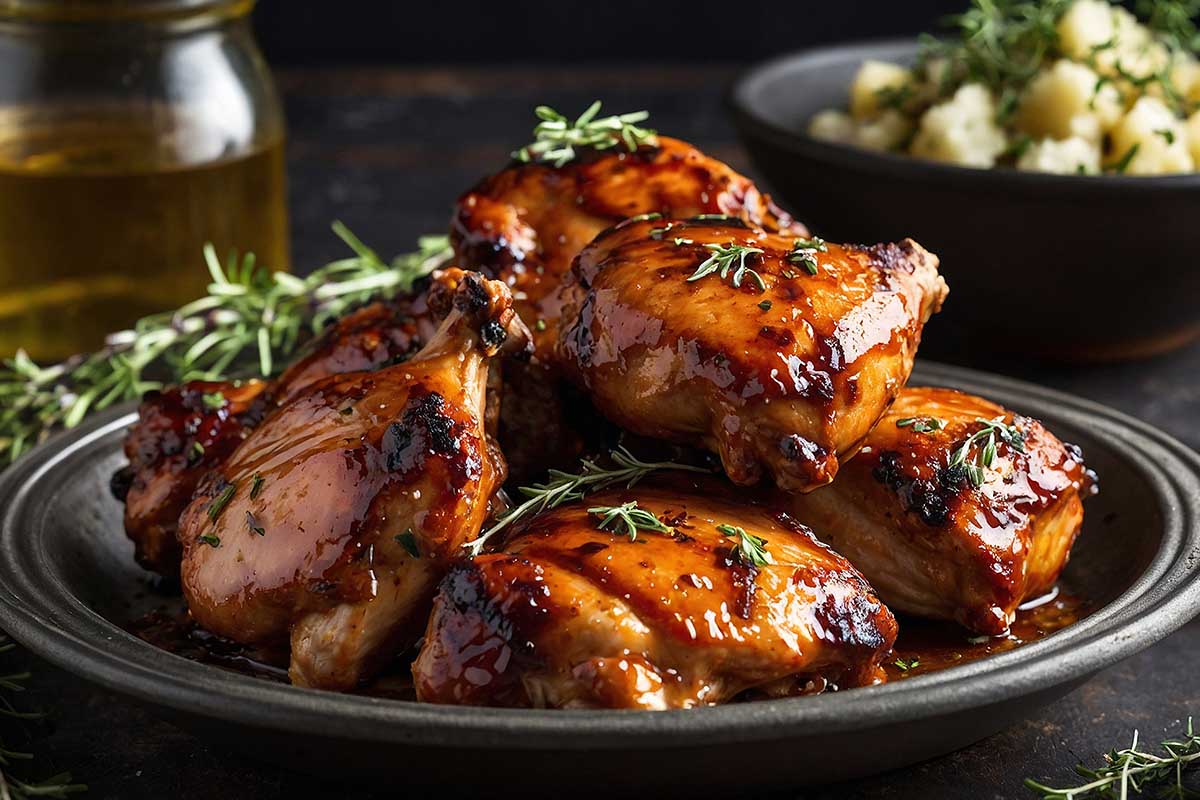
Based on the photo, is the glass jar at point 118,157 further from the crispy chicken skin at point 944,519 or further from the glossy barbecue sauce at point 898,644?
the crispy chicken skin at point 944,519

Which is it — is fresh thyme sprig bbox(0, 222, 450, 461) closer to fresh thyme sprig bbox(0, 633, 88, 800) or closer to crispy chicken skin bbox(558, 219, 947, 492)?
fresh thyme sprig bbox(0, 633, 88, 800)

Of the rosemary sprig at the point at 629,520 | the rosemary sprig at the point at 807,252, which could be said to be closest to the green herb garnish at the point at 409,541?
the rosemary sprig at the point at 629,520

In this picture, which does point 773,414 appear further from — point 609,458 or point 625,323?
point 609,458

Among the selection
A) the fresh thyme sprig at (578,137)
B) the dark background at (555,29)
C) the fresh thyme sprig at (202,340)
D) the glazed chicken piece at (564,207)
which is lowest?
the dark background at (555,29)

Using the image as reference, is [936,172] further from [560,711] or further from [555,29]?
[555,29]

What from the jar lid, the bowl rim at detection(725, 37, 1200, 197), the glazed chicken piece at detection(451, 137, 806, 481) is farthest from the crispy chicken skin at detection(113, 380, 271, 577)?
the bowl rim at detection(725, 37, 1200, 197)

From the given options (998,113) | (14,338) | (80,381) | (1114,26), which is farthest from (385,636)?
(1114,26)

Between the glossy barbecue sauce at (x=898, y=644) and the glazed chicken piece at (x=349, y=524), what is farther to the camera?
the glossy barbecue sauce at (x=898, y=644)
